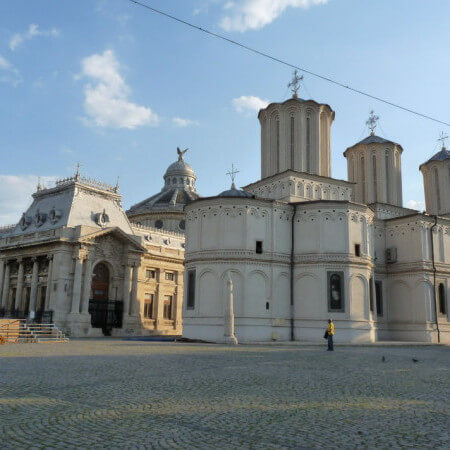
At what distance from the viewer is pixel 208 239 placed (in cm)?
3941

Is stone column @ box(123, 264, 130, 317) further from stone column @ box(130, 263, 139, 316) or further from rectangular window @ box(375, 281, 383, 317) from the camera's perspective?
rectangular window @ box(375, 281, 383, 317)

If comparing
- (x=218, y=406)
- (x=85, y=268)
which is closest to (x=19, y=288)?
(x=85, y=268)

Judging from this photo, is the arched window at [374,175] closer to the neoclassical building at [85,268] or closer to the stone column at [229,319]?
the stone column at [229,319]

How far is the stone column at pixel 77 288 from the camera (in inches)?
1928

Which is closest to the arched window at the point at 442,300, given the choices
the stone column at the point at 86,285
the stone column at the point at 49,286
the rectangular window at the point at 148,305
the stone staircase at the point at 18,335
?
the rectangular window at the point at 148,305

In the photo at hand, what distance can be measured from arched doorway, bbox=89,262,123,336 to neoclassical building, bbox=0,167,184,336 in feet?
0.34

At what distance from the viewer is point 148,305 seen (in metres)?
59.5

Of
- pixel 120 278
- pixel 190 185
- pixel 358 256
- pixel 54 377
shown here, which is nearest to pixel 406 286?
pixel 358 256

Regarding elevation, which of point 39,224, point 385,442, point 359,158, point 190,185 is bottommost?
point 385,442

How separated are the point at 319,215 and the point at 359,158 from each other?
1516cm

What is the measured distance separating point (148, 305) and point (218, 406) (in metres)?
50.4

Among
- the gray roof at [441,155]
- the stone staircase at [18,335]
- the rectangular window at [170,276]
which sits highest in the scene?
the gray roof at [441,155]

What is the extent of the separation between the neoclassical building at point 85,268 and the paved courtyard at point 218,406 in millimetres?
33020

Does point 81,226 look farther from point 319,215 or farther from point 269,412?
point 269,412
